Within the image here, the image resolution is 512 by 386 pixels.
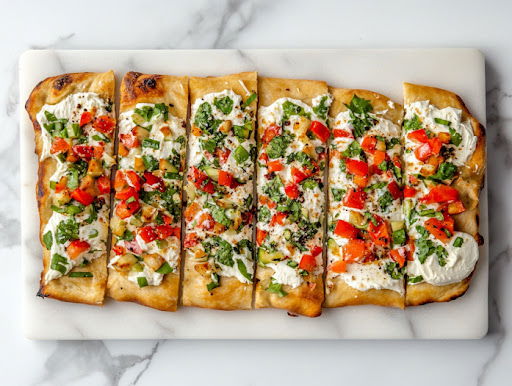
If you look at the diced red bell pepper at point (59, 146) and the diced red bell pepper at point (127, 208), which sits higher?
the diced red bell pepper at point (59, 146)

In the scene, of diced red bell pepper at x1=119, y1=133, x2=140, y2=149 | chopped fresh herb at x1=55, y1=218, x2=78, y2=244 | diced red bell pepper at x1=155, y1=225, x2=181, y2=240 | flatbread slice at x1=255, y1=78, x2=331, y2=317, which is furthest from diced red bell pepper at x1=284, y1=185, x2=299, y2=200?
chopped fresh herb at x1=55, y1=218, x2=78, y2=244

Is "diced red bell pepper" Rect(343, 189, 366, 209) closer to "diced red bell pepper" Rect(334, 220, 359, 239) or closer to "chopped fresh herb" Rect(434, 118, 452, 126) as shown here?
"diced red bell pepper" Rect(334, 220, 359, 239)

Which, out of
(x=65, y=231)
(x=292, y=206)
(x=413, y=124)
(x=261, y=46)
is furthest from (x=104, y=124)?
(x=413, y=124)

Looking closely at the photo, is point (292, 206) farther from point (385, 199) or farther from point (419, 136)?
point (419, 136)

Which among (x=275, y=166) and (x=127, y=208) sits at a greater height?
(x=275, y=166)

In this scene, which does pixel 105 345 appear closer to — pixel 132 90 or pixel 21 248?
pixel 21 248

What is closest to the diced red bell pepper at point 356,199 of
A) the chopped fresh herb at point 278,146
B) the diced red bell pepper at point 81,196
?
the chopped fresh herb at point 278,146

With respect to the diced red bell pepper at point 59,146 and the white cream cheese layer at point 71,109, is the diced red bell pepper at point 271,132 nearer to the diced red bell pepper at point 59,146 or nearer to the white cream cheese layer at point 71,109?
the white cream cheese layer at point 71,109
